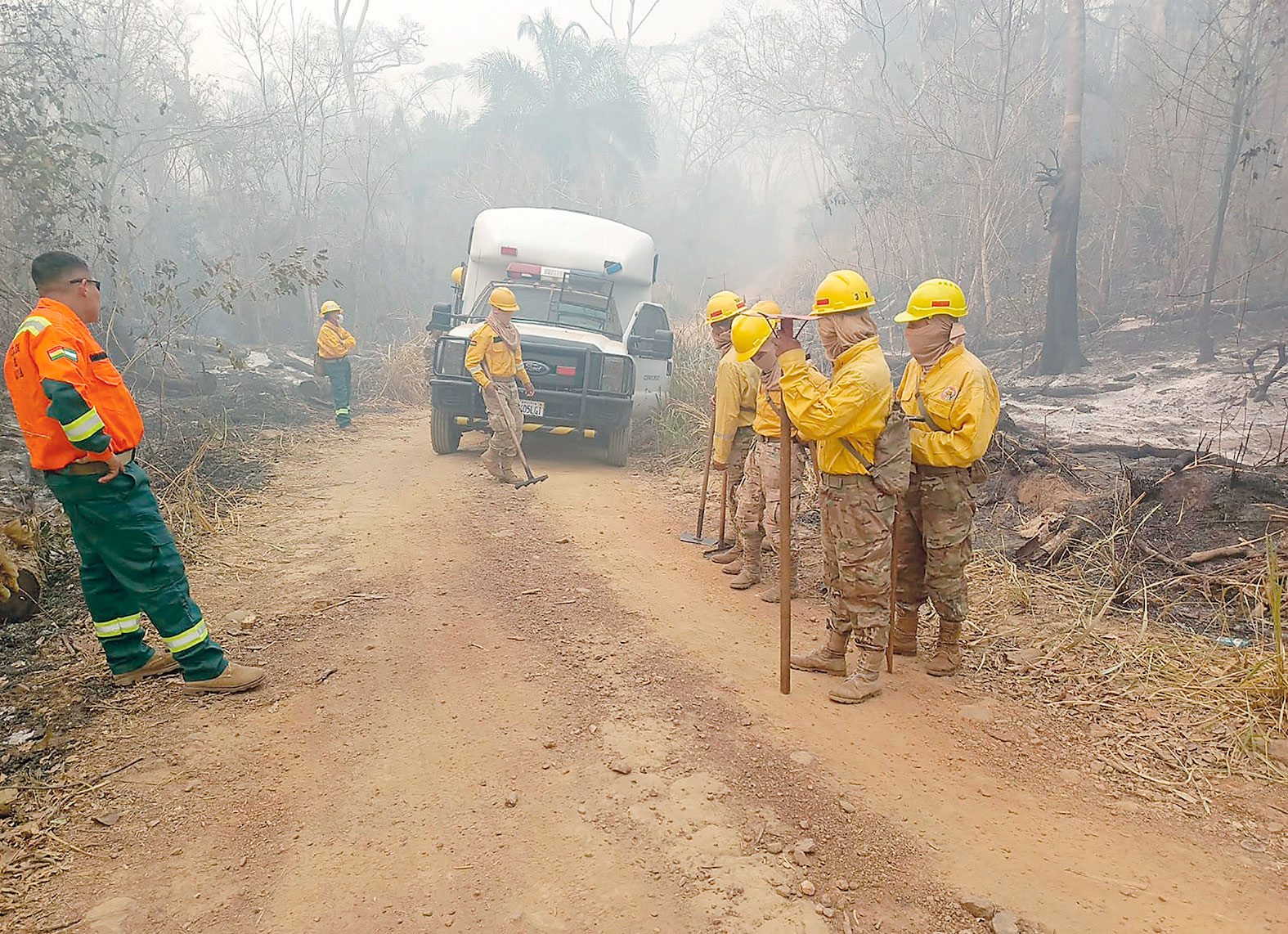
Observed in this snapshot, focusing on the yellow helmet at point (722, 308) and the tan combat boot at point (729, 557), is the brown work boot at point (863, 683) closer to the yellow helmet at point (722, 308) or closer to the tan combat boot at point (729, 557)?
the tan combat boot at point (729, 557)

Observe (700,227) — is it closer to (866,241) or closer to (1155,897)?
(866,241)

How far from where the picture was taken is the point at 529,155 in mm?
27828

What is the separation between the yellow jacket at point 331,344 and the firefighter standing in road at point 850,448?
8.53m

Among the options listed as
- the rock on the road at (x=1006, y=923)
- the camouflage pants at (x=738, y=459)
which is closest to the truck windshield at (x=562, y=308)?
the camouflage pants at (x=738, y=459)

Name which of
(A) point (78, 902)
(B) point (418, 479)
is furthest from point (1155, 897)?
(B) point (418, 479)

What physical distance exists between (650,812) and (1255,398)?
9614 mm

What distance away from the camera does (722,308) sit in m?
6.08

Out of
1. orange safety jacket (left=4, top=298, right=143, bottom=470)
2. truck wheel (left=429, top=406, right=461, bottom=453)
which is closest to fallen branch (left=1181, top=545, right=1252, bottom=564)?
orange safety jacket (left=4, top=298, right=143, bottom=470)

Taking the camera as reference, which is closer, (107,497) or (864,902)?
(864,902)

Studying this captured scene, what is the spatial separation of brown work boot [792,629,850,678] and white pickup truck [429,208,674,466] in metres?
4.98

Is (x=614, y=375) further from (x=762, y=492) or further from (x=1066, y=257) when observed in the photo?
(x=1066, y=257)

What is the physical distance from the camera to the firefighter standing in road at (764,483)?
5.06m

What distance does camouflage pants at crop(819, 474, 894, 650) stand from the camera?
3.78m

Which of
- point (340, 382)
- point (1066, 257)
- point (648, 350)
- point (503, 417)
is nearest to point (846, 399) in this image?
point (503, 417)
